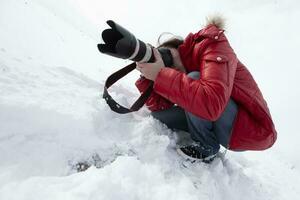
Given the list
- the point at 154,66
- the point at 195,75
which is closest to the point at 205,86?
the point at 195,75

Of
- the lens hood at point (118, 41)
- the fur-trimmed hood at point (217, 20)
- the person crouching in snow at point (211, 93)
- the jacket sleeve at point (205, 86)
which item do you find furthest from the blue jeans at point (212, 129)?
the lens hood at point (118, 41)

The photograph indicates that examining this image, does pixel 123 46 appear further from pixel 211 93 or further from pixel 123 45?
pixel 211 93

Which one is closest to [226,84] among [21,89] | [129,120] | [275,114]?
[129,120]

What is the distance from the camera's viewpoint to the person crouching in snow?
2441 mm

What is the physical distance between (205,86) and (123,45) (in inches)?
24.6

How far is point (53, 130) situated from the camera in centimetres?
245

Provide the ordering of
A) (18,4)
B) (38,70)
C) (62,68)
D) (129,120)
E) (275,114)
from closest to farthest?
(129,120) < (38,70) < (62,68) < (18,4) < (275,114)

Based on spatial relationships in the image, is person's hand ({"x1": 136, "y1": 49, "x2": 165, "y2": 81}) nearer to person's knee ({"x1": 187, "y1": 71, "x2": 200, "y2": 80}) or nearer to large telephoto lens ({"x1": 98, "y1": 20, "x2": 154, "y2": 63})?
large telephoto lens ({"x1": 98, "y1": 20, "x2": 154, "y2": 63})

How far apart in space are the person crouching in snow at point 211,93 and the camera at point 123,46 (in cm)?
13

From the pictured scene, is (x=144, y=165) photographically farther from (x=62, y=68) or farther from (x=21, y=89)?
(x=62, y=68)

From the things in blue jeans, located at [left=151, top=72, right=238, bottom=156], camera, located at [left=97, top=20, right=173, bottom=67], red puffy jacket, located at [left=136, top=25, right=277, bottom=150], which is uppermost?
camera, located at [left=97, top=20, right=173, bottom=67]

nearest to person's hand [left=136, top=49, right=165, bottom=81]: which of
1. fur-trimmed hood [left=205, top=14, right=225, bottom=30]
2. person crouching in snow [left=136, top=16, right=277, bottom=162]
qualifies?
person crouching in snow [left=136, top=16, right=277, bottom=162]

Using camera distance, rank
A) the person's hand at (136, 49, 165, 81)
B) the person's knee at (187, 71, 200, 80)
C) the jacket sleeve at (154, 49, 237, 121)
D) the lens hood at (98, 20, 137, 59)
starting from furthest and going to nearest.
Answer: the person's knee at (187, 71, 200, 80)
the person's hand at (136, 49, 165, 81)
the jacket sleeve at (154, 49, 237, 121)
the lens hood at (98, 20, 137, 59)

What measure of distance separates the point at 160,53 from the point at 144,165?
82 centimetres
